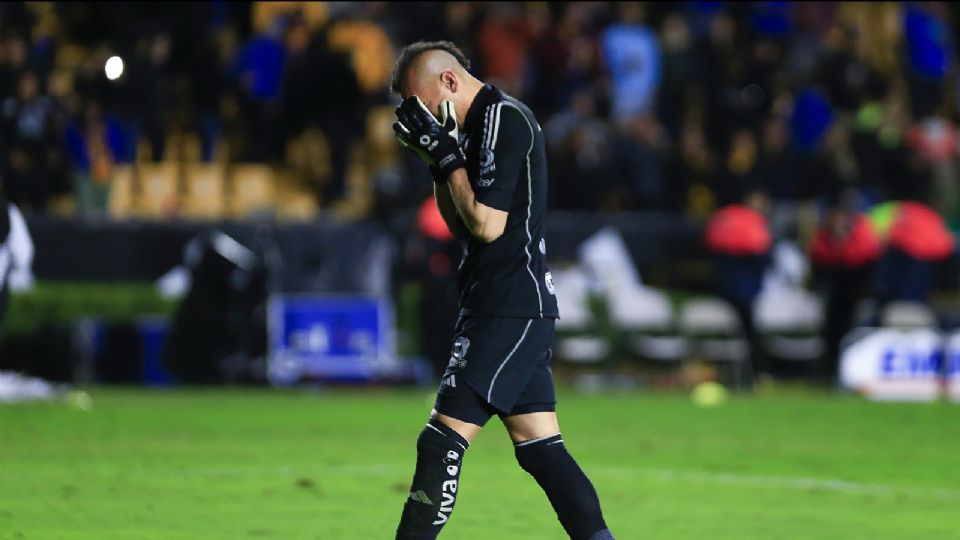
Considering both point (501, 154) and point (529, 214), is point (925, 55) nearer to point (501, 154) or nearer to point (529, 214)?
point (529, 214)

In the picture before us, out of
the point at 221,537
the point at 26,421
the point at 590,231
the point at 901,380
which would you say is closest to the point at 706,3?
the point at 590,231

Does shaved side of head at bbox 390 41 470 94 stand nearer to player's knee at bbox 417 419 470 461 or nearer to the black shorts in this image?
the black shorts

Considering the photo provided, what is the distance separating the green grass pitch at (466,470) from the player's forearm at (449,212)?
2.31 metres

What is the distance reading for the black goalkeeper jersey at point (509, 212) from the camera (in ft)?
20.4

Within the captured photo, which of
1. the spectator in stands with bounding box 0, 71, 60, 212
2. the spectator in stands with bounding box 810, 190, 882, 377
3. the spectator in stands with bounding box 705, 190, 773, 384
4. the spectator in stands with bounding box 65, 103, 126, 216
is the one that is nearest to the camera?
the spectator in stands with bounding box 0, 71, 60, 212

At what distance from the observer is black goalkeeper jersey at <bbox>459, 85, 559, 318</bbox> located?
20.4ft

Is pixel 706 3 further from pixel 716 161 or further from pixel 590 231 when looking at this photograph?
pixel 590 231

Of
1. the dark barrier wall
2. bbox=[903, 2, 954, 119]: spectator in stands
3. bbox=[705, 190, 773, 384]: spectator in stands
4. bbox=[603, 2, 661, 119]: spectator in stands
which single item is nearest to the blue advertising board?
the dark barrier wall

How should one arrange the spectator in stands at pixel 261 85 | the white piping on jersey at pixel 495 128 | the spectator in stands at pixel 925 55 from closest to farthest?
the white piping on jersey at pixel 495 128
the spectator in stands at pixel 261 85
the spectator in stands at pixel 925 55

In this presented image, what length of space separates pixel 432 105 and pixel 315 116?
15189mm

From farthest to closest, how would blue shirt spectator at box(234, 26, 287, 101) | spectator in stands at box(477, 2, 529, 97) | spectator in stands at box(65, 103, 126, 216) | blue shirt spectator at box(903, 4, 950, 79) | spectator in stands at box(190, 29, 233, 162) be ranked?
blue shirt spectator at box(903, 4, 950, 79) < spectator in stands at box(477, 2, 529, 97) < blue shirt spectator at box(234, 26, 287, 101) < spectator in stands at box(190, 29, 233, 162) < spectator in stands at box(65, 103, 126, 216)

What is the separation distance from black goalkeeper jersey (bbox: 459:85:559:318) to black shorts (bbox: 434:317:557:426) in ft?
0.16

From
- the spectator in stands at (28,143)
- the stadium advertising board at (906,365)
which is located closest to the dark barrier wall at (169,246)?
the spectator in stands at (28,143)

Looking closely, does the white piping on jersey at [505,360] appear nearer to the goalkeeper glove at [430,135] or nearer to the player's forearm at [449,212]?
the player's forearm at [449,212]
